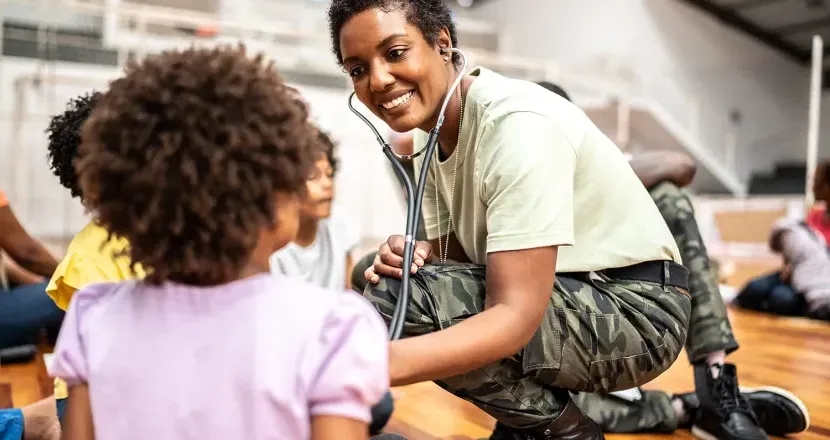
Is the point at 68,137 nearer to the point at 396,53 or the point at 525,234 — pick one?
the point at 396,53

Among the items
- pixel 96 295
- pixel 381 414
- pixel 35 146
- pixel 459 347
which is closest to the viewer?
pixel 96 295

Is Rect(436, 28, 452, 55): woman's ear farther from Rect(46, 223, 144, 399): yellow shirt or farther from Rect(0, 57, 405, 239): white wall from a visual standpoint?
Rect(0, 57, 405, 239): white wall

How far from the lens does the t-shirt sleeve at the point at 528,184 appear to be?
37.4 inches

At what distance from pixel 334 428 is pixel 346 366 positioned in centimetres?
5

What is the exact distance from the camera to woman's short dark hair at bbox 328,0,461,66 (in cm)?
112

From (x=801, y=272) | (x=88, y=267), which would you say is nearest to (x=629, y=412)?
(x=88, y=267)

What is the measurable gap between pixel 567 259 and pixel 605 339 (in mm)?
137

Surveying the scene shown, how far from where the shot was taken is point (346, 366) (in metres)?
0.61

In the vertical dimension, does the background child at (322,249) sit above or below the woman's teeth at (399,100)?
below

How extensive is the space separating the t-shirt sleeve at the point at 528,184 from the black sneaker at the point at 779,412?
2.94ft

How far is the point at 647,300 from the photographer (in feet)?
3.92

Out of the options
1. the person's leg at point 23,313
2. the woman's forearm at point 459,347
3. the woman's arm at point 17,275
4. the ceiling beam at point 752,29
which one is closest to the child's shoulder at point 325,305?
the woman's forearm at point 459,347

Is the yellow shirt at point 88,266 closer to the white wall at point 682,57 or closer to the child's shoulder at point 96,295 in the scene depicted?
the child's shoulder at point 96,295

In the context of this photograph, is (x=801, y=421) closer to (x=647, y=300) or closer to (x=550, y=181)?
(x=647, y=300)
